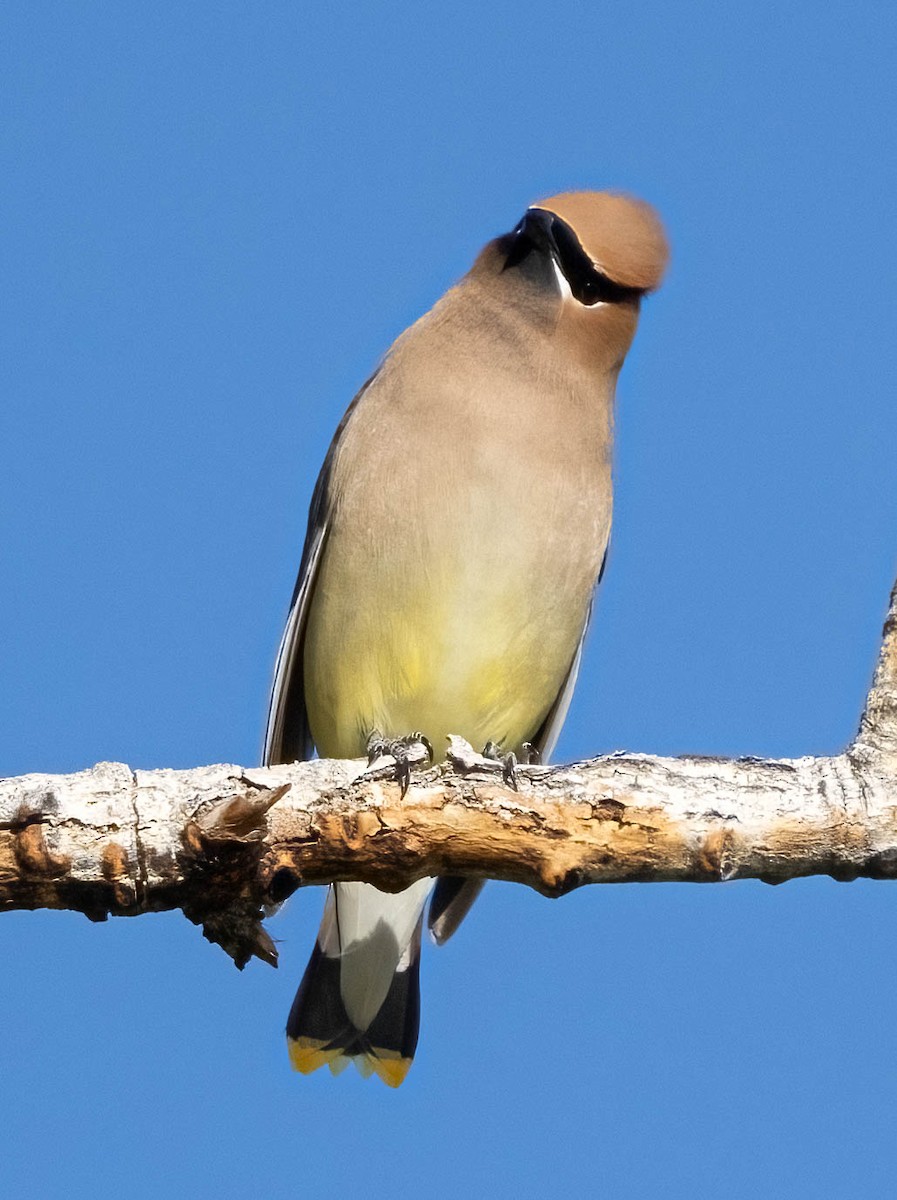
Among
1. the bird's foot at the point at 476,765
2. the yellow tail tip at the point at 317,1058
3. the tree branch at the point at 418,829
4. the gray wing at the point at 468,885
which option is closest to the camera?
the tree branch at the point at 418,829

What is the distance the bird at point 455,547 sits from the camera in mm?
5492

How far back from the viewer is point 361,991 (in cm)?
594

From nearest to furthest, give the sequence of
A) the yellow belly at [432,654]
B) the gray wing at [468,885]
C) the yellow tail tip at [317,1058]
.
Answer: the yellow belly at [432,654] < the yellow tail tip at [317,1058] < the gray wing at [468,885]

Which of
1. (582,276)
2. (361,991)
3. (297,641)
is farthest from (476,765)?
(582,276)

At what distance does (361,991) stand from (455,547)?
5.57ft

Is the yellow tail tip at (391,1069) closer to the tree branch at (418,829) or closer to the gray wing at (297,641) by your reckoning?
the gray wing at (297,641)

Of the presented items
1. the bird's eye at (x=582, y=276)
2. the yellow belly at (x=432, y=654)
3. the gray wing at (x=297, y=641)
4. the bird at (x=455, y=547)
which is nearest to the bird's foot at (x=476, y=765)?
the bird at (x=455, y=547)

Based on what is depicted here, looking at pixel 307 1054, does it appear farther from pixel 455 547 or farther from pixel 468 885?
pixel 455 547

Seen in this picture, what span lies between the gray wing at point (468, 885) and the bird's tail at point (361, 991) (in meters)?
0.10

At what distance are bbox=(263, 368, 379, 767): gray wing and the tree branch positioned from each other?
1.69m

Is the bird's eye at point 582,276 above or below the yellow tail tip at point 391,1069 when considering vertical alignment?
above

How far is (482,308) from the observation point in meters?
5.93

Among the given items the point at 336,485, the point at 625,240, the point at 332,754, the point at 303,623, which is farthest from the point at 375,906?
the point at 625,240

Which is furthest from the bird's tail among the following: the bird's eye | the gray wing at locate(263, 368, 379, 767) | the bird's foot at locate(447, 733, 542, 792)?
the bird's eye
